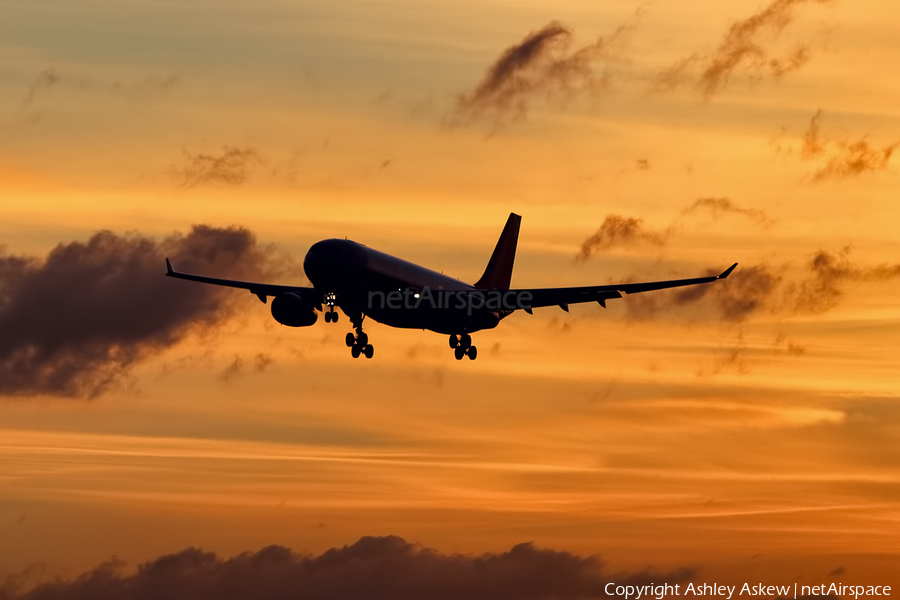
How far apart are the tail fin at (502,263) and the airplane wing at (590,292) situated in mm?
15886

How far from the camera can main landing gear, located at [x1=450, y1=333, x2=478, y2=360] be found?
124688mm

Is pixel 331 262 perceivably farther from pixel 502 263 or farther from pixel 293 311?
pixel 502 263

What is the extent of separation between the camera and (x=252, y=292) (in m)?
120

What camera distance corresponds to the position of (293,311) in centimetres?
11450

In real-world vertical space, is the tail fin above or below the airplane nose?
above

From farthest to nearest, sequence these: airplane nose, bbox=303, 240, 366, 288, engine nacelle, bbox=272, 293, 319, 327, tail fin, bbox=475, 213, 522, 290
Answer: tail fin, bbox=475, 213, 522, 290 → engine nacelle, bbox=272, 293, 319, 327 → airplane nose, bbox=303, 240, 366, 288

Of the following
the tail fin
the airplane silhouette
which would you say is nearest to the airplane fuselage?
the airplane silhouette

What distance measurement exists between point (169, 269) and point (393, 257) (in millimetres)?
19843

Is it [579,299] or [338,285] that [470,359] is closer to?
[579,299]

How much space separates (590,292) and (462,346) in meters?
15.3

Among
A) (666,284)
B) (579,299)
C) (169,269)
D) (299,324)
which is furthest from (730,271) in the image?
(169,269)

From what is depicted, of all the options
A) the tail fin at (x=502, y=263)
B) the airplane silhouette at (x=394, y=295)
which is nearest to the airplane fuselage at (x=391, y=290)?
the airplane silhouette at (x=394, y=295)
